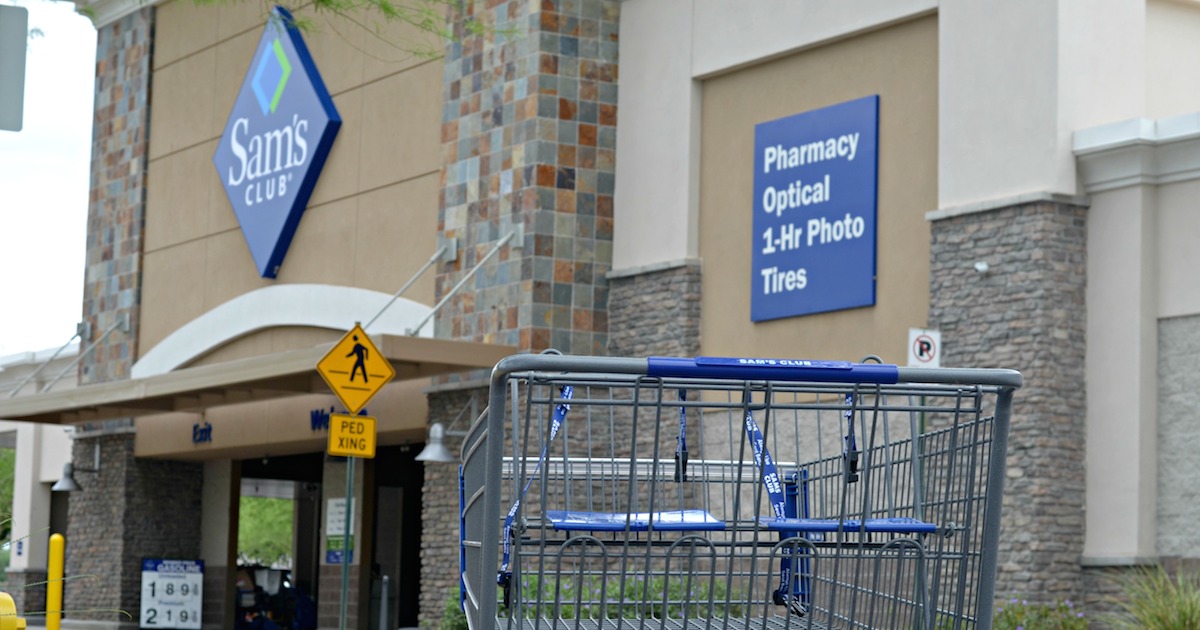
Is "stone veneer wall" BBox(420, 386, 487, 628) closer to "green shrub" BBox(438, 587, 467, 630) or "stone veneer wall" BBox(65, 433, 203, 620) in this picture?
"green shrub" BBox(438, 587, 467, 630)

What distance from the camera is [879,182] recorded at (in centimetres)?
1916

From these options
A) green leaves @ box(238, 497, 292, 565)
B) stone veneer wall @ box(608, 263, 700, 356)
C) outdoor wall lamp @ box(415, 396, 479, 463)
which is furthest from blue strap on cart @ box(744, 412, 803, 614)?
green leaves @ box(238, 497, 292, 565)

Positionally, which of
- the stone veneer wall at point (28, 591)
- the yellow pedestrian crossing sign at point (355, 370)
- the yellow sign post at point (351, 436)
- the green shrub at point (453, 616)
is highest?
the yellow pedestrian crossing sign at point (355, 370)

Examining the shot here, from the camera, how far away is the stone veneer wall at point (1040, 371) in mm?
16750

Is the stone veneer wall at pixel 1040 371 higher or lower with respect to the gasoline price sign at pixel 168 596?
higher

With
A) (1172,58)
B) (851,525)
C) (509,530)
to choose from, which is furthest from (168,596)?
(851,525)

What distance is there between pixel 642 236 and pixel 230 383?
6.30 meters

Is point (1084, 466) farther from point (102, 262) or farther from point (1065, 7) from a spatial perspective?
point (102, 262)

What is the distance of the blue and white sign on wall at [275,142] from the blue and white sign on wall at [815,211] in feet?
27.5

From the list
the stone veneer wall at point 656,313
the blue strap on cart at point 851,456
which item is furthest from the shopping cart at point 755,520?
the stone veneer wall at point 656,313

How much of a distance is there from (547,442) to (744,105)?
17.0m

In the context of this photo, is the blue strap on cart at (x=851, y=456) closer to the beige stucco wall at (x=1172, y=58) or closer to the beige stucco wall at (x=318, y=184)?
the beige stucco wall at (x=1172, y=58)

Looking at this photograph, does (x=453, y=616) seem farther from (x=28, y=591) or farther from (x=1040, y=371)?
(x=28, y=591)

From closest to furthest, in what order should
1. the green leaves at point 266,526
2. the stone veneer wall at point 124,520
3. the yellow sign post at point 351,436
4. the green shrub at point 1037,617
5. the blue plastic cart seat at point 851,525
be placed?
the blue plastic cart seat at point 851,525 < the yellow sign post at point 351,436 < the green shrub at point 1037,617 < the stone veneer wall at point 124,520 < the green leaves at point 266,526
